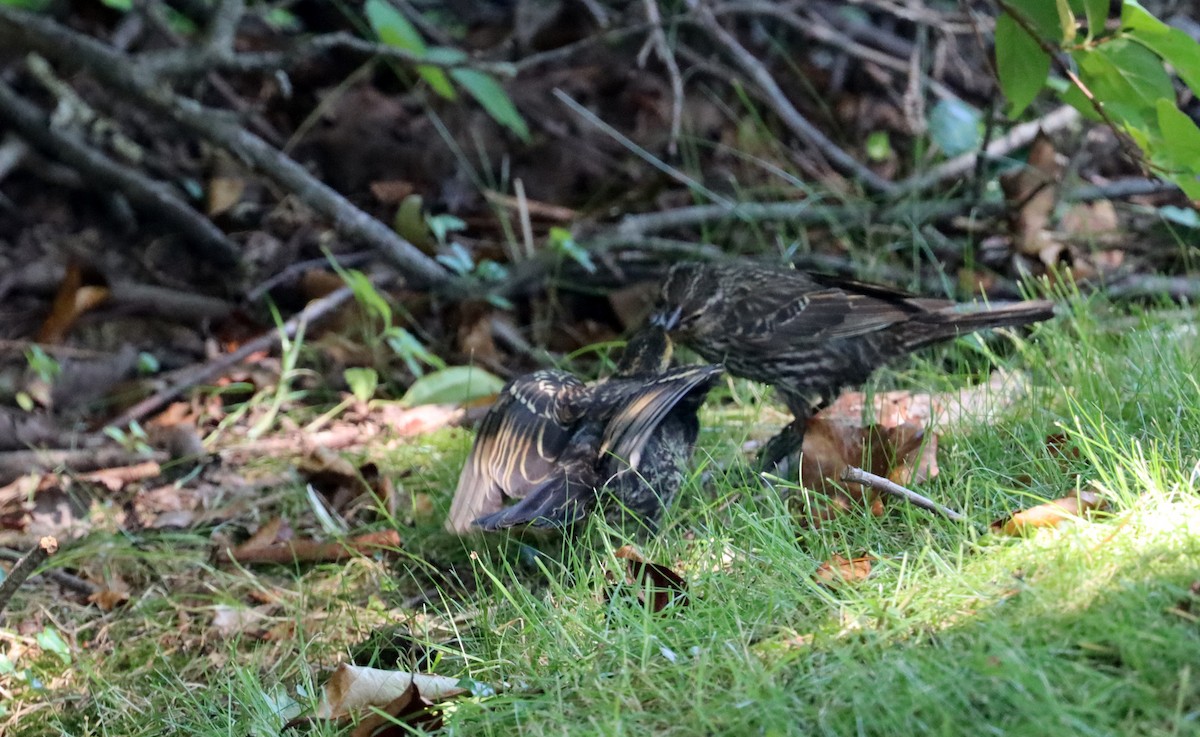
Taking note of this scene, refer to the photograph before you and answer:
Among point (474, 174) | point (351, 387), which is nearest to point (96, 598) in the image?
point (351, 387)

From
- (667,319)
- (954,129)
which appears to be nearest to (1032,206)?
(954,129)

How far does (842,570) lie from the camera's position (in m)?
2.75

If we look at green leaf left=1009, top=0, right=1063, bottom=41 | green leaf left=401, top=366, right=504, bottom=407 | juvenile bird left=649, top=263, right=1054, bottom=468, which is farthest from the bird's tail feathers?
green leaf left=401, top=366, right=504, bottom=407

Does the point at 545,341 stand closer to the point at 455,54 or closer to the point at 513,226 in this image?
the point at 513,226

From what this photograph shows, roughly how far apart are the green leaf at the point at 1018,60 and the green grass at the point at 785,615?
2.74ft

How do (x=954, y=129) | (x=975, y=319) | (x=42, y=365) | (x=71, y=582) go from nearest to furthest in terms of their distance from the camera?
(x=71, y=582)
(x=975, y=319)
(x=42, y=365)
(x=954, y=129)

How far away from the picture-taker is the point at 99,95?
6.38m

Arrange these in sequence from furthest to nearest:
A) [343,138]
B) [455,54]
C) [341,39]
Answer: [343,138], [455,54], [341,39]

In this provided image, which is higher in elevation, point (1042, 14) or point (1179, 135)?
point (1042, 14)

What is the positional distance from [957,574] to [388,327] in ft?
10.0

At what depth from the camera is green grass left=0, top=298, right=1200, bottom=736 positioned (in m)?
2.12

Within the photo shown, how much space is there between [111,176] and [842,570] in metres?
4.33

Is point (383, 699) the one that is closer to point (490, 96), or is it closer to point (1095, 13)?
point (1095, 13)

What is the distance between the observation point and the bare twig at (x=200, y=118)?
5.14m
